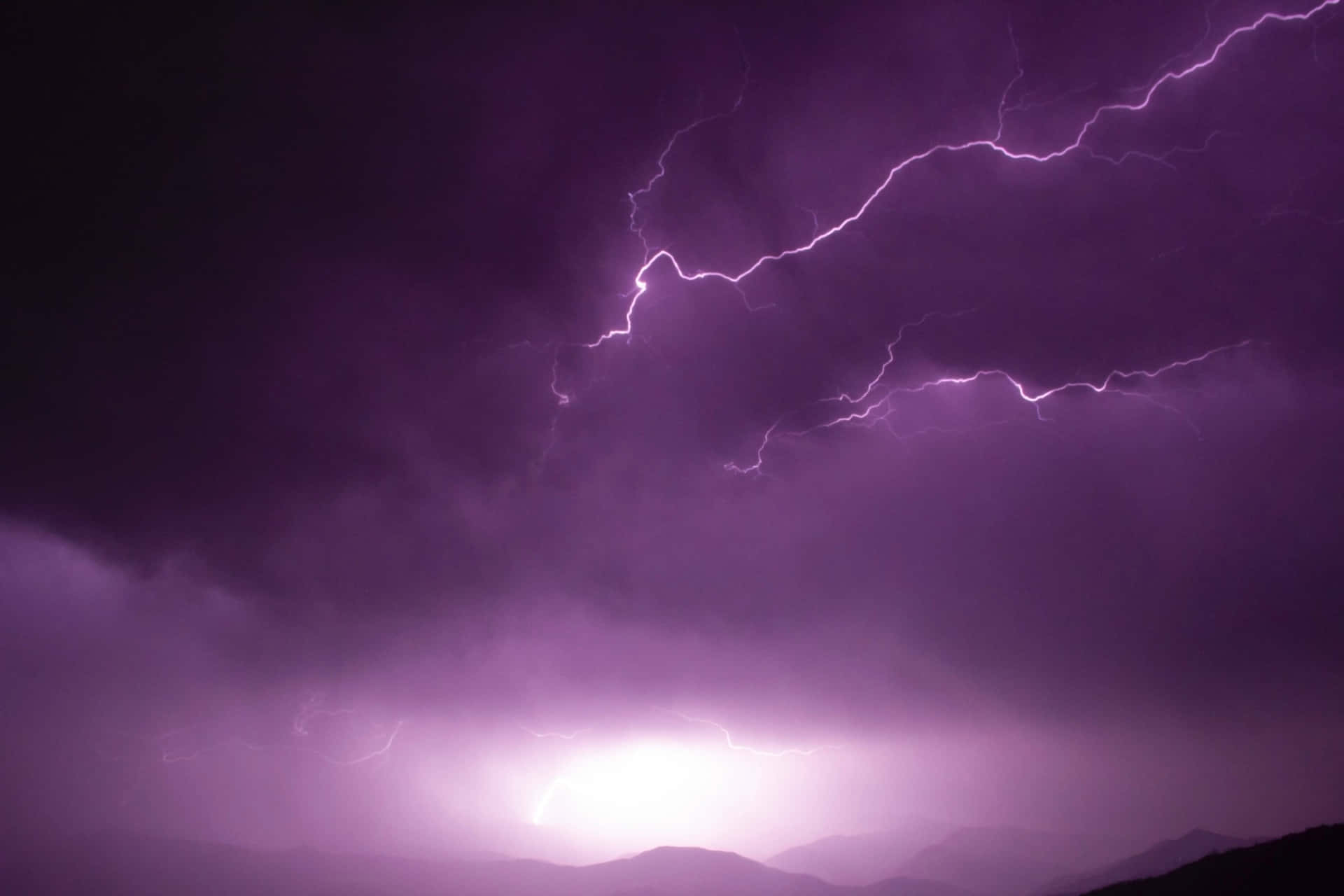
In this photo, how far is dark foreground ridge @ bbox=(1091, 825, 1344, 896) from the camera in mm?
8836

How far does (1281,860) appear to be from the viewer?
9.64 metres

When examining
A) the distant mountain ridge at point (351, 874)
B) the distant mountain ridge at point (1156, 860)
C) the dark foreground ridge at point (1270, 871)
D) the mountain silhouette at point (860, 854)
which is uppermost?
the dark foreground ridge at point (1270, 871)

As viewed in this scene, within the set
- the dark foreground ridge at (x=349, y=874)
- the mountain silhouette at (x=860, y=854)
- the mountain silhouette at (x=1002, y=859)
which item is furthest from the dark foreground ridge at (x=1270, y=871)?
the mountain silhouette at (x=860, y=854)

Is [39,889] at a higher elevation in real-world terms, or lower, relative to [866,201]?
lower

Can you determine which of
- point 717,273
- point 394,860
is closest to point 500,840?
point 394,860

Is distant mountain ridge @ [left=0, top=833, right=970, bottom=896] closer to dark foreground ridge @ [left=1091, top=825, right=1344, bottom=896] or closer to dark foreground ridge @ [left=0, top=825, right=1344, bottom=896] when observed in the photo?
dark foreground ridge @ [left=0, top=825, right=1344, bottom=896]

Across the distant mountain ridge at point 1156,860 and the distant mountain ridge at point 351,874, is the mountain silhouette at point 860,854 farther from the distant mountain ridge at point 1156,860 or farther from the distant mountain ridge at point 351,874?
the distant mountain ridge at point 351,874

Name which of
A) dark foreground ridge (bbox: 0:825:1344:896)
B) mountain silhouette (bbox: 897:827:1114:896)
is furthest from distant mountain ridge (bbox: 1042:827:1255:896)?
dark foreground ridge (bbox: 0:825:1344:896)

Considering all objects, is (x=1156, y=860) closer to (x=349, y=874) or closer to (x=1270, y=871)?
(x=349, y=874)

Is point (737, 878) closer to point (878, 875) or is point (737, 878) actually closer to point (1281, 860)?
point (1281, 860)

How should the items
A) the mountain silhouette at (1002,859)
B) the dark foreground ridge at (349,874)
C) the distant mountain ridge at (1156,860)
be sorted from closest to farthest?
the dark foreground ridge at (349,874), the distant mountain ridge at (1156,860), the mountain silhouette at (1002,859)

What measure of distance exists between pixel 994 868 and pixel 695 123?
124638 mm

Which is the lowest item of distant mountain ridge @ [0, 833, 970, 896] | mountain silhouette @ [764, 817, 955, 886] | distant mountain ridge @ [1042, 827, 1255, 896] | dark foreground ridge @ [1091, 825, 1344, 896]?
mountain silhouette @ [764, 817, 955, 886]

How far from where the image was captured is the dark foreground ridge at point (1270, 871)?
29.0 ft
